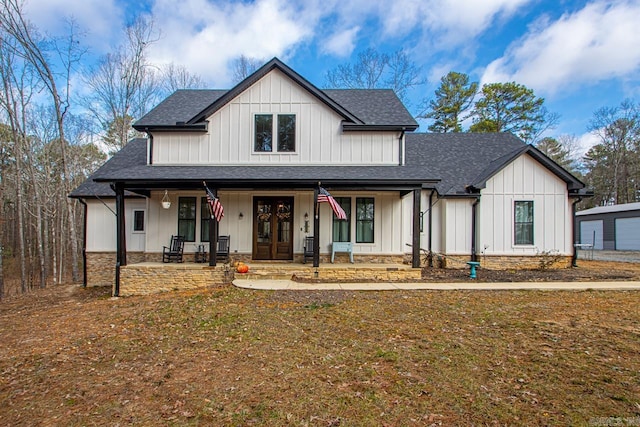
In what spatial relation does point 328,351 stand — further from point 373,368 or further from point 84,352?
point 84,352

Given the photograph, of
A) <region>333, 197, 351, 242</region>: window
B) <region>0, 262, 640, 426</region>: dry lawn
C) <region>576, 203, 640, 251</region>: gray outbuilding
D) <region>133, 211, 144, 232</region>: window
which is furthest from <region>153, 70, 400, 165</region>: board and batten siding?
<region>576, 203, 640, 251</region>: gray outbuilding

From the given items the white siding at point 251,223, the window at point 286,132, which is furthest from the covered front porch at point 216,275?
the window at point 286,132

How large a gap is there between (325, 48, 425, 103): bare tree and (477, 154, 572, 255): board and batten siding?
596 inches

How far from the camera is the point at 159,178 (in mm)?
9961

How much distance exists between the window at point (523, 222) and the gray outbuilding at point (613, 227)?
1327 centimetres

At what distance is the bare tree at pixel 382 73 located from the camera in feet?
82.6

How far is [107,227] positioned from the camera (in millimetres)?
12555

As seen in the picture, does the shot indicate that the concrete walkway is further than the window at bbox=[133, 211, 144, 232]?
No

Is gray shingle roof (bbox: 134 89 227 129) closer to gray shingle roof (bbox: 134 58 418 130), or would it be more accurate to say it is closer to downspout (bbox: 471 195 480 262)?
gray shingle roof (bbox: 134 58 418 130)

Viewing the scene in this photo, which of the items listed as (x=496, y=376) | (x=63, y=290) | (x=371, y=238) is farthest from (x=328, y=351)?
(x=63, y=290)

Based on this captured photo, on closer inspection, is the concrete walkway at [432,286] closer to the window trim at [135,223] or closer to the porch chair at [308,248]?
the porch chair at [308,248]

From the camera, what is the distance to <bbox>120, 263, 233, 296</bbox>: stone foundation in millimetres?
9922

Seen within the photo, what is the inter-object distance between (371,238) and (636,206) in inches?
830

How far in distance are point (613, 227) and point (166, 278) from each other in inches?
1129
